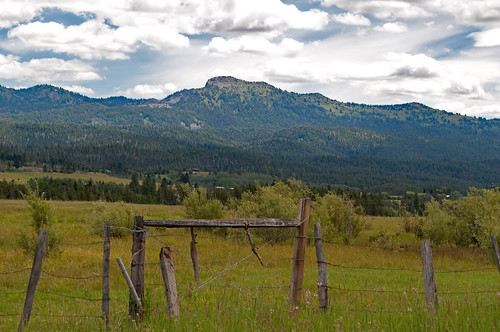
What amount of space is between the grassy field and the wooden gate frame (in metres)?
0.29

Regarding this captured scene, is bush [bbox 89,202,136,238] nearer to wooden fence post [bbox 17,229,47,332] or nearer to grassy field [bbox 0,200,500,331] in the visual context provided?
grassy field [bbox 0,200,500,331]

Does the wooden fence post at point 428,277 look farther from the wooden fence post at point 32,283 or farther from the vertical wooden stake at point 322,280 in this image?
the wooden fence post at point 32,283

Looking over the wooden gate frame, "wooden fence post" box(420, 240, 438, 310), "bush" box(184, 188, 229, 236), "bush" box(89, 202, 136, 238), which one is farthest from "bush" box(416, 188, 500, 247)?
the wooden gate frame

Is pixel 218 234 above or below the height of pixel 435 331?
below

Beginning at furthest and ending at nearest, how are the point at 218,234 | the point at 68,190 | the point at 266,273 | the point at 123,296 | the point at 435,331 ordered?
the point at 68,190 → the point at 218,234 → the point at 266,273 → the point at 123,296 → the point at 435,331

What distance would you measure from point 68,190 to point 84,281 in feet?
332

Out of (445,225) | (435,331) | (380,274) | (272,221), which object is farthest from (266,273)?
(445,225)

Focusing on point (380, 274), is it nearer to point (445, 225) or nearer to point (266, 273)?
point (266, 273)

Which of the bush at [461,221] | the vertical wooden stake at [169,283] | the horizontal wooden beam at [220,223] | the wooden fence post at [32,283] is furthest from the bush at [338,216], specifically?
the wooden fence post at [32,283]

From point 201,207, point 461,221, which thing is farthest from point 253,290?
point 461,221

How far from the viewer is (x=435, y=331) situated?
661 cm

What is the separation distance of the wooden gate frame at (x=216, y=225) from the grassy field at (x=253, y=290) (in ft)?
0.96

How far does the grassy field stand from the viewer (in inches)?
290

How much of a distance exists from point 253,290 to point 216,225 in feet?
18.9
